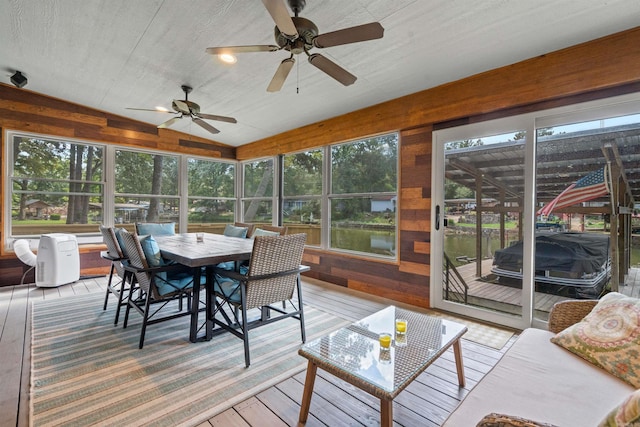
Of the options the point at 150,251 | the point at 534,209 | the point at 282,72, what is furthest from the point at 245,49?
the point at 534,209

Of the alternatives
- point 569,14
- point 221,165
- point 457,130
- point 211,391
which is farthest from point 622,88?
point 221,165

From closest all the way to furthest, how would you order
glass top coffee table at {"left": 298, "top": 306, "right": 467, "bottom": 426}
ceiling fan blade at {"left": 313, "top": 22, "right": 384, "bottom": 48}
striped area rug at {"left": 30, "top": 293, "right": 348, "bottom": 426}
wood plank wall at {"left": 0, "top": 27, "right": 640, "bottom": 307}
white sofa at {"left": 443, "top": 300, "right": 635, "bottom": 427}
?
white sofa at {"left": 443, "top": 300, "right": 635, "bottom": 427} < glass top coffee table at {"left": 298, "top": 306, "right": 467, "bottom": 426} < striped area rug at {"left": 30, "top": 293, "right": 348, "bottom": 426} < ceiling fan blade at {"left": 313, "top": 22, "right": 384, "bottom": 48} < wood plank wall at {"left": 0, "top": 27, "right": 640, "bottom": 307}

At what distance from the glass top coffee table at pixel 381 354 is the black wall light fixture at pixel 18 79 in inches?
193

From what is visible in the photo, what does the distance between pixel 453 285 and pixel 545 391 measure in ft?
7.09

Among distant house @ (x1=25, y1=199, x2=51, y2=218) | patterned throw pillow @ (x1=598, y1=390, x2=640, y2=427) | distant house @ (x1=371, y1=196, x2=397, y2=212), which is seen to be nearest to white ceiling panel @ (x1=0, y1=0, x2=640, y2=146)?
distant house @ (x1=371, y1=196, x2=397, y2=212)

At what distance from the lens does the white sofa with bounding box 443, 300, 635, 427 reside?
1.07 metres

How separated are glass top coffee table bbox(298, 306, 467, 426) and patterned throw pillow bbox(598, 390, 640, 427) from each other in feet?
2.21

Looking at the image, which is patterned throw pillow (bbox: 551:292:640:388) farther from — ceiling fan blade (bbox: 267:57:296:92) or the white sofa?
ceiling fan blade (bbox: 267:57:296:92)

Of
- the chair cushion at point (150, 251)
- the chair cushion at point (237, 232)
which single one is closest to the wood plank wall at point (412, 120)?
the chair cushion at point (237, 232)

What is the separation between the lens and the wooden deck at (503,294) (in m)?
2.36

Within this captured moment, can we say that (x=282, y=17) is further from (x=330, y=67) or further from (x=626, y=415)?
(x=626, y=415)

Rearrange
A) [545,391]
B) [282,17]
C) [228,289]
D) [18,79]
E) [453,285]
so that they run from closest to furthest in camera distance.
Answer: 1. [545,391]
2. [282,17]
3. [228,289]
4. [453,285]
5. [18,79]

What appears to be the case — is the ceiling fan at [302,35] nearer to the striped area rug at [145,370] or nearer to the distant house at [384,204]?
the distant house at [384,204]

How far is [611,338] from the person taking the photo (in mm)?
1403
